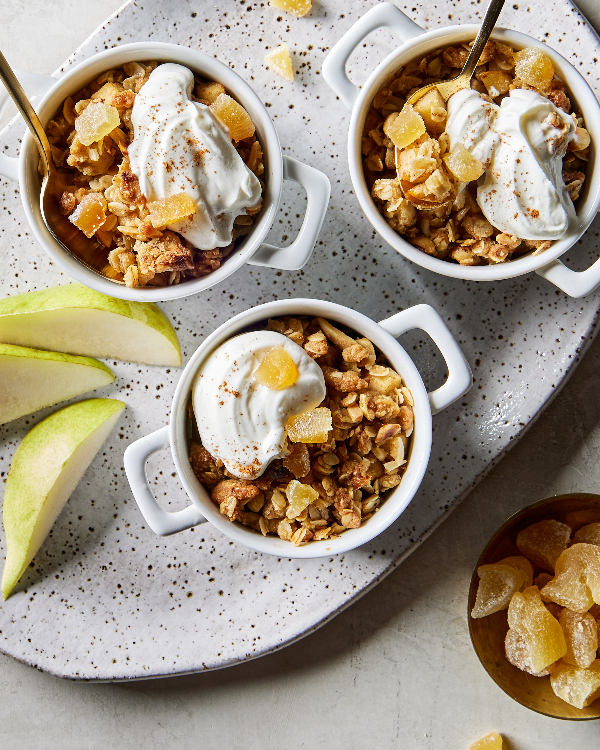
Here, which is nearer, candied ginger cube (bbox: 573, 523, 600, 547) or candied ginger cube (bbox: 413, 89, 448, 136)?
candied ginger cube (bbox: 413, 89, 448, 136)

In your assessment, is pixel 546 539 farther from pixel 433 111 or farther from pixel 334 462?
pixel 433 111

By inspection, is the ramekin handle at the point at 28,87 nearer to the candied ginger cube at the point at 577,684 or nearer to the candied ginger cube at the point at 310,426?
the candied ginger cube at the point at 310,426

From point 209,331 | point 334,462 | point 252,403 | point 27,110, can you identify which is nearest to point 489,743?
point 334,462

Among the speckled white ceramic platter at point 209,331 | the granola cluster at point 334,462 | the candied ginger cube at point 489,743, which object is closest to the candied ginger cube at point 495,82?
the speckled white ceramic platter at point 209,331

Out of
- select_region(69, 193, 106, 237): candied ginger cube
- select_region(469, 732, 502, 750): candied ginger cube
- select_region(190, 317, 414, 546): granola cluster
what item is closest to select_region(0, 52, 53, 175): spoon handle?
select_region(69, 193, 106, 237): candied ginger cube

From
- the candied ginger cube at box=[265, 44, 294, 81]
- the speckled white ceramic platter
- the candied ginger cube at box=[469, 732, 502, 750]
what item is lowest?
the candied ginger cube at box=[469, 732, 502, 750]

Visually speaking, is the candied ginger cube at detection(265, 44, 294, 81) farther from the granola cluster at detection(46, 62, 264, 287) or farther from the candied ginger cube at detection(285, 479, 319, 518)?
the candied ginger cube at detection(285, 479, 319, 518)
